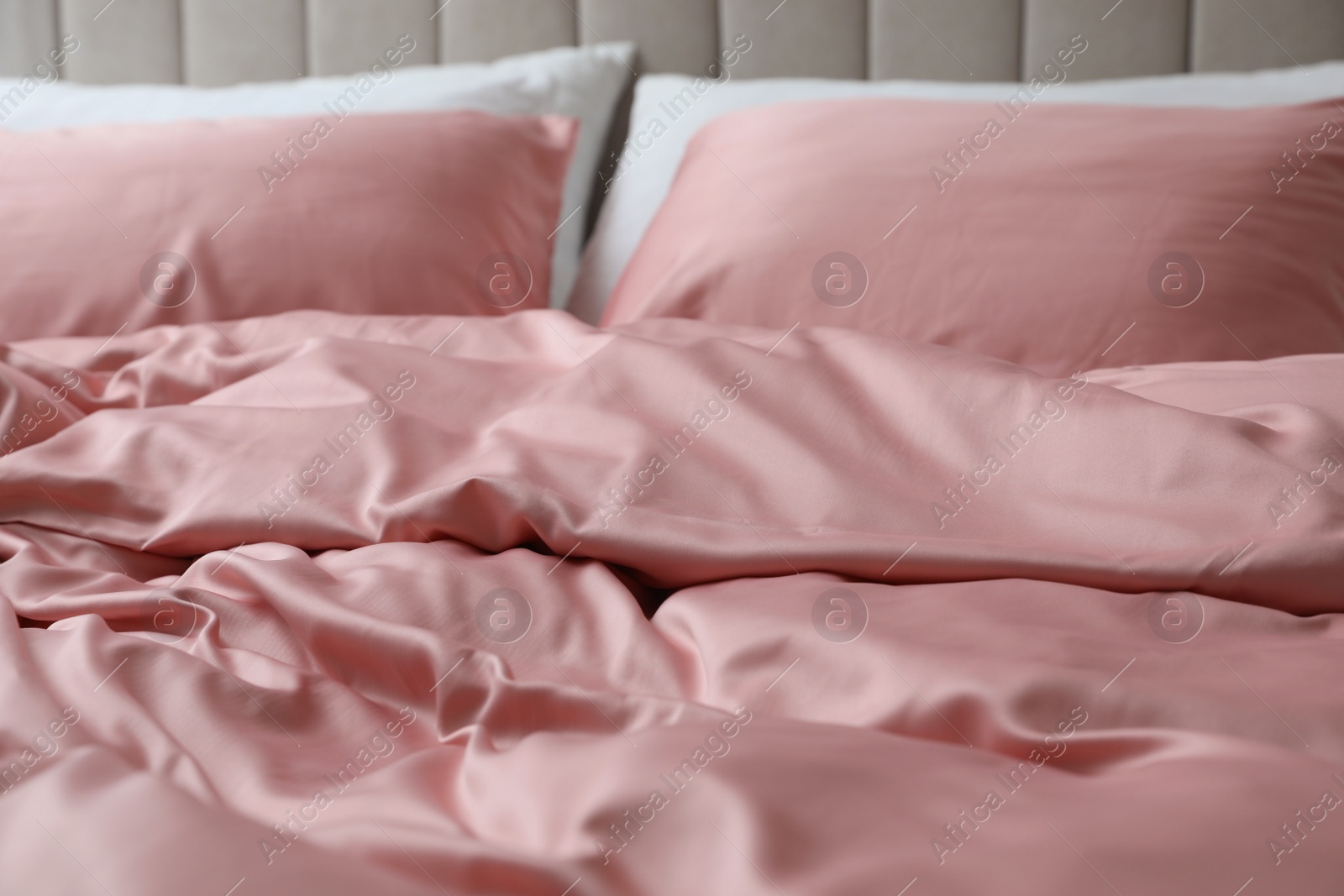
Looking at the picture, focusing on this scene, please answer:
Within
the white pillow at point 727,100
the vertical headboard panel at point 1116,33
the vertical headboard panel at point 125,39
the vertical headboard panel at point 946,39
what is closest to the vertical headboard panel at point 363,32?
the vertical headboard panel at point 125,39

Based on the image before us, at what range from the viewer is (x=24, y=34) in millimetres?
2037

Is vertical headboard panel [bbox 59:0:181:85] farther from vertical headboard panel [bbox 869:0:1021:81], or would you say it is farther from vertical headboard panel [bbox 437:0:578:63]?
vertical headboard panel [bbox 869:0:1021:81]

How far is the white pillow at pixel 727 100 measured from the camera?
1456mm

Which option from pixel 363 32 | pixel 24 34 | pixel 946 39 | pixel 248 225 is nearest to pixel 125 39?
pixel 24 34

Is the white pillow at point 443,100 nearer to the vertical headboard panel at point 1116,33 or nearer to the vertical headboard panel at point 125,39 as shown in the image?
the vertical headboard panel at point 125,39

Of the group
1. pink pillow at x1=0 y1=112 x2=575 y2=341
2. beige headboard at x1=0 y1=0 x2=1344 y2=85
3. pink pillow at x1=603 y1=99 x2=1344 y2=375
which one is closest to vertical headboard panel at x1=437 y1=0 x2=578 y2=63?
beige headboard at x1=0 y1=0 x2=1344 y2=85

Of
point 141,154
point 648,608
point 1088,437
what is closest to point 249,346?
point 141,154

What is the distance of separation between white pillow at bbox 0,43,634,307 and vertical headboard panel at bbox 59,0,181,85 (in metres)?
0.26

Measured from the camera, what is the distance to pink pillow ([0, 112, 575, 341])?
1.27 m

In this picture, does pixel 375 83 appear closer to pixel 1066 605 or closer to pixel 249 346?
Result: pixel 249 346

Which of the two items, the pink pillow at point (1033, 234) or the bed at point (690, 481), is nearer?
the bed at point (690, 481)

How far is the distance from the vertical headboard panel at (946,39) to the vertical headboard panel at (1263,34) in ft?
0.96

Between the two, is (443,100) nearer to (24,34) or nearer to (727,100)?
(727,100)

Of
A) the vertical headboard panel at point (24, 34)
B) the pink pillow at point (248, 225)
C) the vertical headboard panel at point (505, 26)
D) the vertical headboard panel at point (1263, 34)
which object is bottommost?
the pink pillow at point (248, 225)
